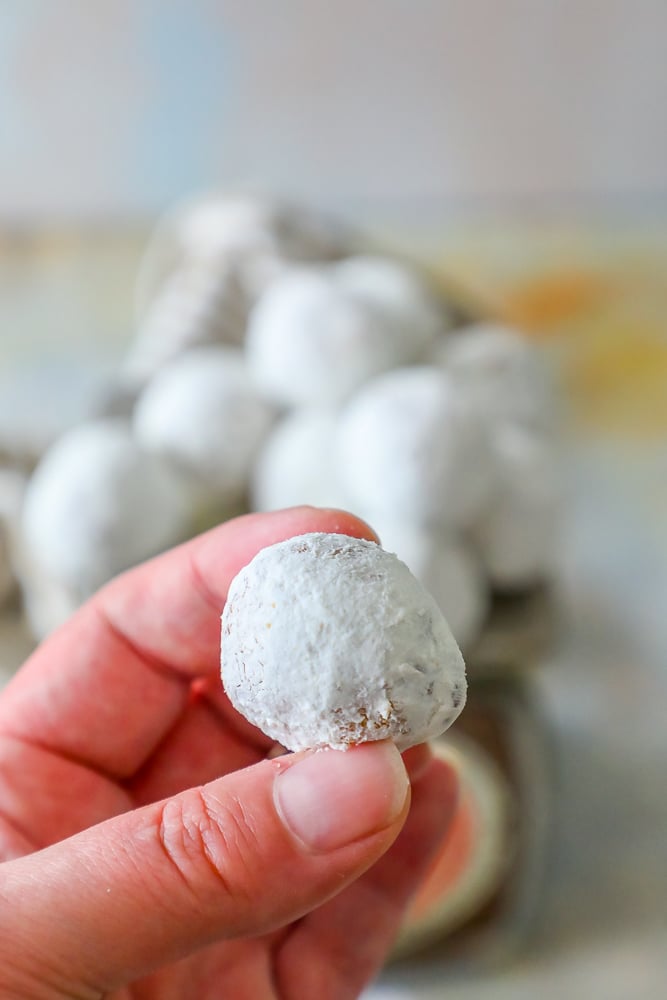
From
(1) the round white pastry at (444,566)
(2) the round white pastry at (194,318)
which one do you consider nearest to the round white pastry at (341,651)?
(1) the round white pastry at (444,566)

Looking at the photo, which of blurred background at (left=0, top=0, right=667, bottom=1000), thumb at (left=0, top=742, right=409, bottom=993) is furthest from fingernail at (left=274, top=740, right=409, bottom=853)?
blurred background at (left=0, top=0, right=667, bottom=1000)

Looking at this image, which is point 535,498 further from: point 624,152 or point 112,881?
point 624,152

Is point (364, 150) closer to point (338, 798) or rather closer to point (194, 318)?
point (194, 318)

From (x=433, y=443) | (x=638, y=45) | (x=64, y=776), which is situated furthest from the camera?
(x=638, y=45)

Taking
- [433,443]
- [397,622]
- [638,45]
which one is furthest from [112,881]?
[638,45]

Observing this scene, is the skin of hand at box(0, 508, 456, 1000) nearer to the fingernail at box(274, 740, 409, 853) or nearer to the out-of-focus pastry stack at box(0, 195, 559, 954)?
the fingernail at box(274, 740, 409, 853)

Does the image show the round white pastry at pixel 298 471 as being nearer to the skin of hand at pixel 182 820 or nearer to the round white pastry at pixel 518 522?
the round white pastry at pixel 518 522
